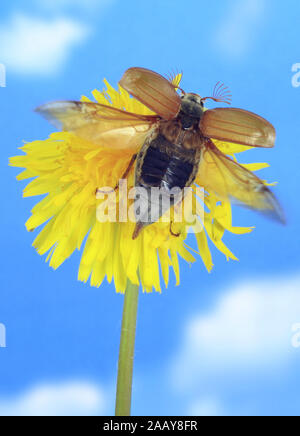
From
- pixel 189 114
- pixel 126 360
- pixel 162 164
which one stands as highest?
pixel 189 114

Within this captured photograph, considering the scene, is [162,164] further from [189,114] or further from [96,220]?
[96,220]

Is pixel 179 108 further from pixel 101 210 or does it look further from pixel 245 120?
pixel 101 210

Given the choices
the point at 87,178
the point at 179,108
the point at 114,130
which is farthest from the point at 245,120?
the point at 87,178

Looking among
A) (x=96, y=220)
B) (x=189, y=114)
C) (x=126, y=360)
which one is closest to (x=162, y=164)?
(x=189, y=114)

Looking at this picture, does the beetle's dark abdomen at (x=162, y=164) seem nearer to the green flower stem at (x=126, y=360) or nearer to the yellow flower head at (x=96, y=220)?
the yellow flower head at (x=96, y=220)

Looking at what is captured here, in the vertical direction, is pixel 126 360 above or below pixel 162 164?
below
